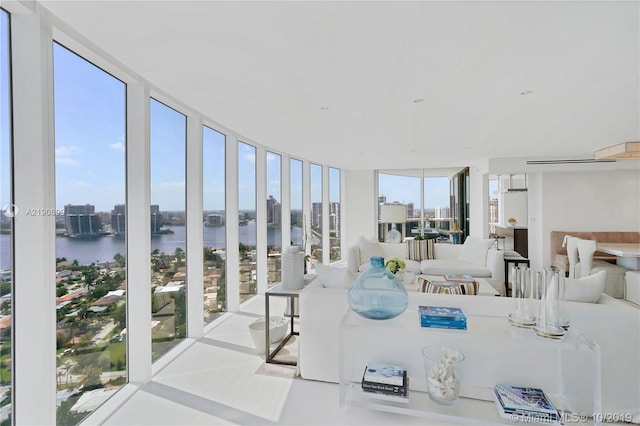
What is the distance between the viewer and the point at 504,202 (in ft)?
30.4

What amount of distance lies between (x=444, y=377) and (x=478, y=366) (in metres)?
0.38

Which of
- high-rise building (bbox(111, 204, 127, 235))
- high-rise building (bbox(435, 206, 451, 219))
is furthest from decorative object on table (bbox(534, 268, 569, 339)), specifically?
high-rise building (bbox(435, 206, 451, 219))

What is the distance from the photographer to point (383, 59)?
2.23m

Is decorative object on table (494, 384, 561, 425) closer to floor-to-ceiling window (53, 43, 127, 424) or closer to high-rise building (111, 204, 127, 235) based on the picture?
floor-to-ceiling window (53, 43, 127, 424)

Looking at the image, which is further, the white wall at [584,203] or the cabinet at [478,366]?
the white wall at [584,203]

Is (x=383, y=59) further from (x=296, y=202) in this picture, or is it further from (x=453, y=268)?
(x=296, y=202)

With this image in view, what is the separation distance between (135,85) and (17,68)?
3.26 ft

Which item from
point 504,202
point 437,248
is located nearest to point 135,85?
point 437,248

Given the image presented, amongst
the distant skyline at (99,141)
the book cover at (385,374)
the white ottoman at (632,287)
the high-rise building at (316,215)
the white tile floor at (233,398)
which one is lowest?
the white tile floor at (233,398)

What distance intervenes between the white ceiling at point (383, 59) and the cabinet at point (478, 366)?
1.83 metres

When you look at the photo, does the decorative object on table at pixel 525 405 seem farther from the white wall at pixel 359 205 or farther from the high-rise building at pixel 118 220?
the white wall at pixel 359 205

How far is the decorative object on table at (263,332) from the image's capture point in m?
3.17

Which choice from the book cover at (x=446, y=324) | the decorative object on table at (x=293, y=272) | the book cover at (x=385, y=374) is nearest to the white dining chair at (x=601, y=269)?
the book cover at (x=446, y=324)

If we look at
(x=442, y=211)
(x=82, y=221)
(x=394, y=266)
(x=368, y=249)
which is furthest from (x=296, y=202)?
(x=82, y=221)
